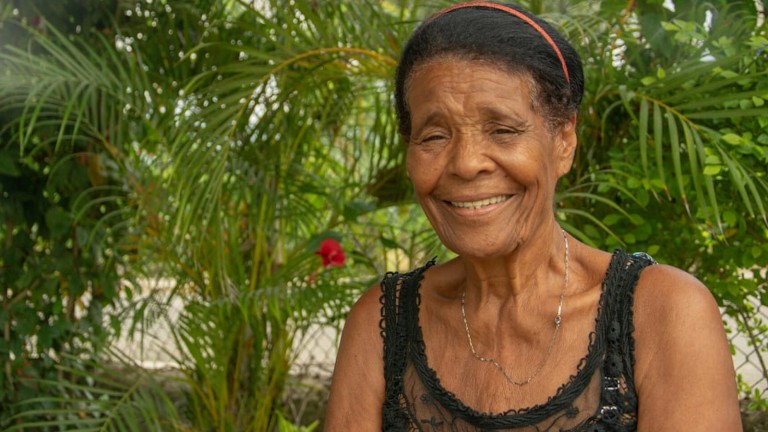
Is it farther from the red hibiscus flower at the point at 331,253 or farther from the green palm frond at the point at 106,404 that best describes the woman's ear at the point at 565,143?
the green palm frond at the point at 106,404

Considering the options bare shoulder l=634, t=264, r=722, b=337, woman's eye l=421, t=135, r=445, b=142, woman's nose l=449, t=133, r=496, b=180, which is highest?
woman's eye l=421, t=135, r=445, b=142

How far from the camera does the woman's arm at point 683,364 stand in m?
1.68

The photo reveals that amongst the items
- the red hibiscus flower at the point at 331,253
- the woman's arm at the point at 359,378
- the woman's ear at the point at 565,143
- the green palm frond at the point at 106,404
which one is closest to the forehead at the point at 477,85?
the woman's ear at the point at 565,143

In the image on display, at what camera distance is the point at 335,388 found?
206 centimetres

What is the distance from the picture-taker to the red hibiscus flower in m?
3.25

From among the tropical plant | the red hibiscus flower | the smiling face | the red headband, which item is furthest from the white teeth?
the red hibiscus flower

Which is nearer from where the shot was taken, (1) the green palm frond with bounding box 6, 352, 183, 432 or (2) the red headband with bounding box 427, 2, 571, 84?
(2) the red headband with bounding box 427, 2, 571, 84

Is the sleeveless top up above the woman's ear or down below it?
below

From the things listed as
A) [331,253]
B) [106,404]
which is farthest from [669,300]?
[106,404]

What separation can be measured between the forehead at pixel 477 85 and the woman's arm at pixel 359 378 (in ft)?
1.76

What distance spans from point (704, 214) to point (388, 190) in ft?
4.54

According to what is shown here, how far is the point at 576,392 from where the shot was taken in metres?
1.79

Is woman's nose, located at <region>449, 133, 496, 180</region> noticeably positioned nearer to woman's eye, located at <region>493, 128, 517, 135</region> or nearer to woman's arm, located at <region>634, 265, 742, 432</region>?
woman's eye, located at <region>493, 128, 517, 135</region>

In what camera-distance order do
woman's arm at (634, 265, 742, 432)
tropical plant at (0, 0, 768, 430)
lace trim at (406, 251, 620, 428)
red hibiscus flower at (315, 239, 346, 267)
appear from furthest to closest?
1. red hibiscus flower at (315, 239, 346, 267)
2. tropical plant at (0, 0, 768, 430)
3. lace trim at (406, 251, 620, 428)
4. woman's arm at (634, 265, 742, 432)
